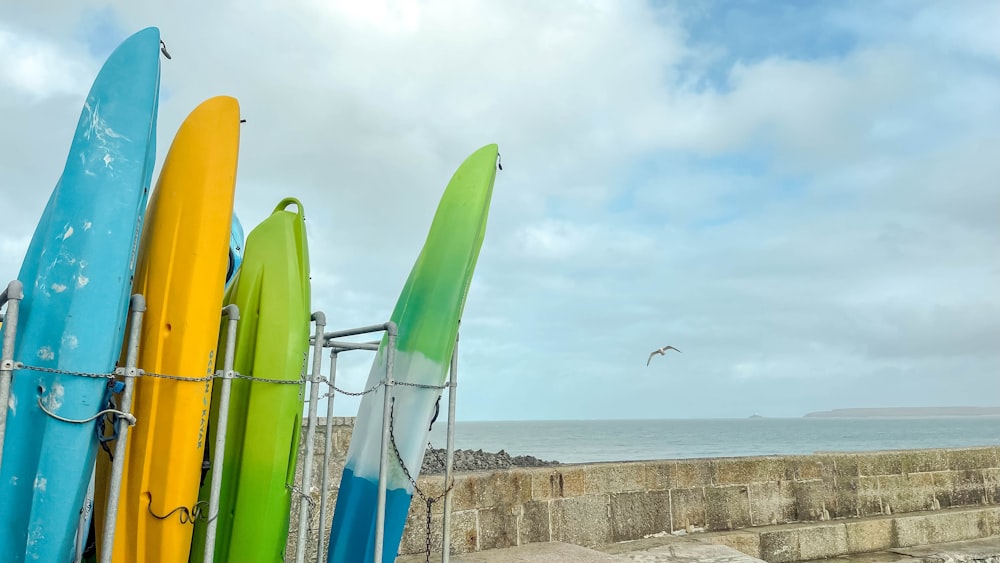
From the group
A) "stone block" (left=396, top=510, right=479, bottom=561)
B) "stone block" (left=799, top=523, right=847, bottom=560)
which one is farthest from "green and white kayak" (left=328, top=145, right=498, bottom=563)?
"stone block" (left=799, top=523, right=847, bottom=560)

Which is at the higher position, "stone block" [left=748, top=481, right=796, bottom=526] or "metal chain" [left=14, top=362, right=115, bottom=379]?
"metal chain" [left=14, top=362, right=115, bottom=379]

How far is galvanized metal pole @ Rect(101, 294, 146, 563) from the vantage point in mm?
2475

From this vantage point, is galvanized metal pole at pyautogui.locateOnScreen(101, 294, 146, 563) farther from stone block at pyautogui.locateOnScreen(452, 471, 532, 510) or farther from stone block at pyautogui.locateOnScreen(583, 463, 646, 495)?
stone block at pyautogui.locateOnScreen(583, 463, 646, 495)

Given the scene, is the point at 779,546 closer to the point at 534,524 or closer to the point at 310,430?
the point at 534,524

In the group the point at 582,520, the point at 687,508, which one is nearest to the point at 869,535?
the point at 687,508

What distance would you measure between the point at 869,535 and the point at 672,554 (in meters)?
2.86

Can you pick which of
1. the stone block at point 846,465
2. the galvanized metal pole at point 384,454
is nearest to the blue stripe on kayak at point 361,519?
the galvanized metal pole at point 384,454

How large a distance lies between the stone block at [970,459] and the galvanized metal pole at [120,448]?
8.34 metres

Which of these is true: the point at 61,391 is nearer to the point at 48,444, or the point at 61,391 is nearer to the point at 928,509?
the point at 48,444

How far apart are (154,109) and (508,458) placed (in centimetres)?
1150

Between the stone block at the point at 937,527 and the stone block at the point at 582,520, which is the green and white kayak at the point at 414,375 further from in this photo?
the stone block at the point at 937,527

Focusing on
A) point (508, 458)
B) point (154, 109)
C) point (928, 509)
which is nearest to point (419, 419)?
point (154, 109)

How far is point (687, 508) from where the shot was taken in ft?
20.4

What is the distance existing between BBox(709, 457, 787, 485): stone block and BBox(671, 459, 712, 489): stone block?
2.5 inches
